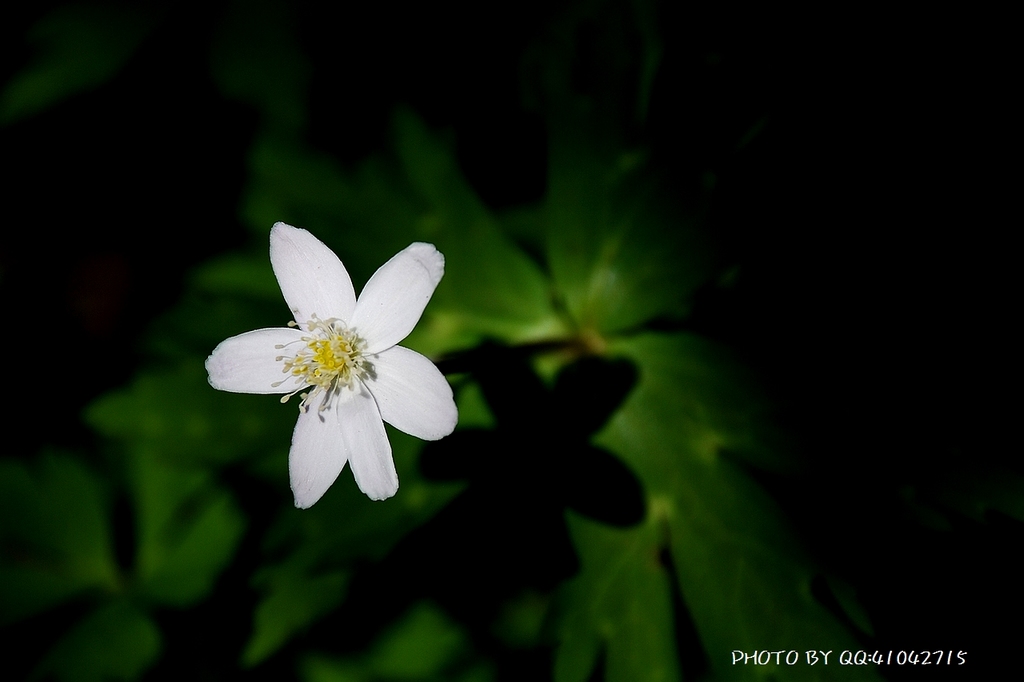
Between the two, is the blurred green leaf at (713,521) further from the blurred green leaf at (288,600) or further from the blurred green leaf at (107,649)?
the blurred green leaf at (107,649)

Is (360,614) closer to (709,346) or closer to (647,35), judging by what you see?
(709,346)

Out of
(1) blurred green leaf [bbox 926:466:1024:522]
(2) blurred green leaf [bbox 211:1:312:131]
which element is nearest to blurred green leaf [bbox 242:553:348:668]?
(1) blurred green leaf [bbox 926:466:1024:522]

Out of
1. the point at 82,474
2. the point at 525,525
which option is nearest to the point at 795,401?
the point at 525,525

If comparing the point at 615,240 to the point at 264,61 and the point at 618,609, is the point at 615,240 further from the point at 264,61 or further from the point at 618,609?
the point at 264,61

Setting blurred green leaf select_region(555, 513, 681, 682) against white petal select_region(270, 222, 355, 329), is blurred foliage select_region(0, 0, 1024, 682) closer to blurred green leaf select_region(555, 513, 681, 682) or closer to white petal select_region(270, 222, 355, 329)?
blurred green leaf select_region(555, 513, 681, 682)

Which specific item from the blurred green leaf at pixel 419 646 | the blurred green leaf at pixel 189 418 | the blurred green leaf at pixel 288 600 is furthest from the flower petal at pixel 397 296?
the blurred green leaf at pixel 419 646

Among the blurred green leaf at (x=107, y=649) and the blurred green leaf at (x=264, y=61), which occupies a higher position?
the blurred green leaf at (x=264, y=61)

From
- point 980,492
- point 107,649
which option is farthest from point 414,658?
point 980,492
